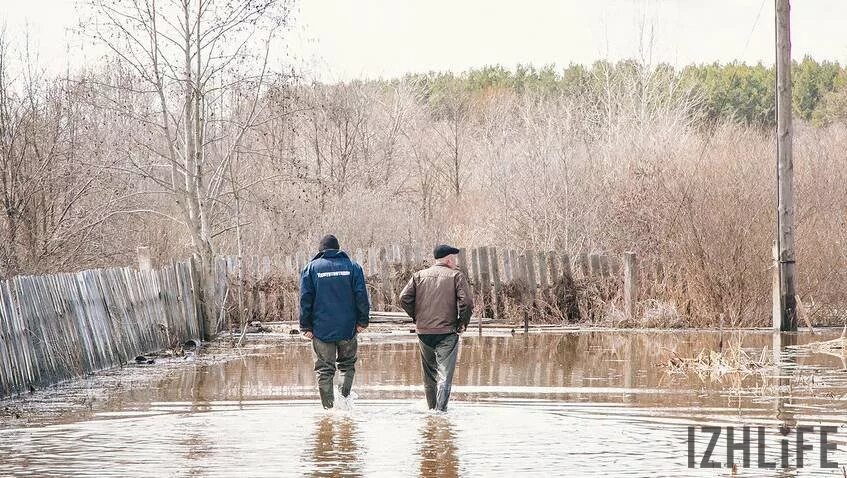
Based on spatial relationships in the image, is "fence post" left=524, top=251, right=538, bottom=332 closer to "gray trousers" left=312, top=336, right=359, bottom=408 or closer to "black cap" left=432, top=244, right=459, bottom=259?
"black cap" left=432, top=244, right=459, bottom=259

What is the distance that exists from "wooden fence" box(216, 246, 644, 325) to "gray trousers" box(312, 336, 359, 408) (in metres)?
12.1

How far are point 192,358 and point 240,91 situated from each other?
5.47 m

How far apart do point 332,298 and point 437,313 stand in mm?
1112

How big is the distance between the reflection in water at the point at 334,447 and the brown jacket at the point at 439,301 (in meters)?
1.44

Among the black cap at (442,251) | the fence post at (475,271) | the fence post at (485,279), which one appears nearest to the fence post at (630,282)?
the fence post at (485,279)

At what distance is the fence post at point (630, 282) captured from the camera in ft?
85.0

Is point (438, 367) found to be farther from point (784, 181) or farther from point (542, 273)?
point (542, 273)

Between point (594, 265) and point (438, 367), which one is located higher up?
point (594, 265)

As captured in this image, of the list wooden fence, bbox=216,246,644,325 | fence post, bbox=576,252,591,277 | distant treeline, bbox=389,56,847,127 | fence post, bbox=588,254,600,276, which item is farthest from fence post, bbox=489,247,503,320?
distant treeline, bbox=389,56,847,127

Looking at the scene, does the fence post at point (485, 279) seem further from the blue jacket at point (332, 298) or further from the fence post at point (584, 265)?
the blue jacket at point (332, 298)

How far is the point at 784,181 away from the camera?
23875 mm

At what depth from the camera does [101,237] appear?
25297 mm

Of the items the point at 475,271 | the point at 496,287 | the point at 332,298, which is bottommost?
the point at 496,287

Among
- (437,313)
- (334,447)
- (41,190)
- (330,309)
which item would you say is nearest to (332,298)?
(330,309)
